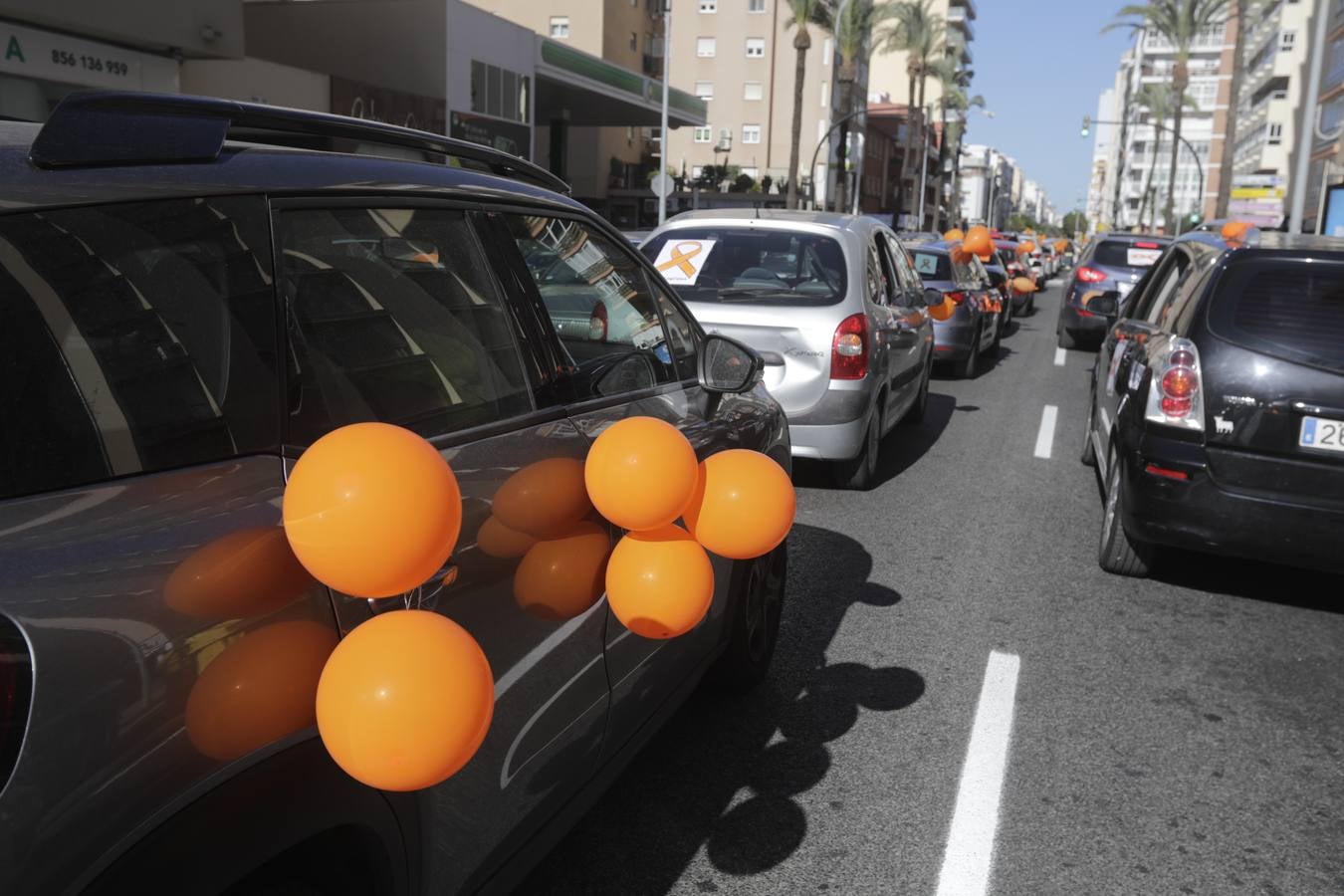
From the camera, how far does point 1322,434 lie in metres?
4.88

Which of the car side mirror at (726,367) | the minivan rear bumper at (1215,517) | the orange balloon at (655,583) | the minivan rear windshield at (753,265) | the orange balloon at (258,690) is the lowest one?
the minivan rear bumper at (1215,517)

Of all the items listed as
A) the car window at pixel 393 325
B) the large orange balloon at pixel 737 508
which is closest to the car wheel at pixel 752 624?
the large orange balloon at pixel 737 508

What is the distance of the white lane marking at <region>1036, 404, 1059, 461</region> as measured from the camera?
950cm

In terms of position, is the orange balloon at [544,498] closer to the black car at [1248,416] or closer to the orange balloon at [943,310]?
the black car at [1248,416]

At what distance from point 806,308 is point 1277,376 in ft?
8.97

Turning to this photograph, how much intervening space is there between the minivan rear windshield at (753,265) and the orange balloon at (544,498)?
4.68 meters

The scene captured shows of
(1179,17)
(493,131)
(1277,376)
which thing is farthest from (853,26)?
(1277,376)

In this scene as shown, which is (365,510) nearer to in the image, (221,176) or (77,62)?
(221,176)

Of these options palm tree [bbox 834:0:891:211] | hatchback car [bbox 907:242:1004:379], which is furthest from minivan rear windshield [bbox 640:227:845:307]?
palm tree [bbox 834:0:891:211]

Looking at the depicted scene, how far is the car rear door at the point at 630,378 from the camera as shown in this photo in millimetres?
2738

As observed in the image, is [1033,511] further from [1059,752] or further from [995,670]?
[1059,752]

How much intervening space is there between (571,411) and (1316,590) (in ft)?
15.5

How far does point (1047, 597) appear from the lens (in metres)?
5.52

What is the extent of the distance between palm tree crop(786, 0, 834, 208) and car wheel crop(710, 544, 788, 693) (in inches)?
1557
